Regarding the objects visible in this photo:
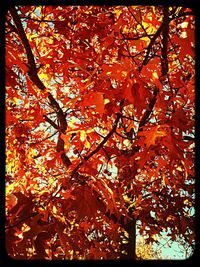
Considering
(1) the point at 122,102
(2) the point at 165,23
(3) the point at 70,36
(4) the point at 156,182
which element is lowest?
(4) the point at 156,182

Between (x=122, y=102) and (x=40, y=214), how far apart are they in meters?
0.81

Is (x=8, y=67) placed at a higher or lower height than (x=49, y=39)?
lower

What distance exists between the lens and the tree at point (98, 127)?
2.01 meters

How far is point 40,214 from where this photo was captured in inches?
75.1

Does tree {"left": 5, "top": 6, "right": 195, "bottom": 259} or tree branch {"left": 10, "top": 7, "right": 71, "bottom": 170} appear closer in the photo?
tree {"left": 5, "top": 6, "right": 195, "bottom": 259}

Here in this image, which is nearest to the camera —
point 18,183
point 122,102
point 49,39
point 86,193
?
point 86,193

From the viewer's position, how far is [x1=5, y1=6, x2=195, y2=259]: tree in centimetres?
201

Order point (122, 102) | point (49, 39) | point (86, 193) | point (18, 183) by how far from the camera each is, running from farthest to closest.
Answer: point (49, 39), point (18, 183), point (122, 102), point (86, 193)

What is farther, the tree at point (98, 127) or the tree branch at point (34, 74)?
the tree branch at point (34, 74)

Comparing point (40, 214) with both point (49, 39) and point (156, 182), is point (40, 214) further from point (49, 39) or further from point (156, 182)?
point (49, 39)

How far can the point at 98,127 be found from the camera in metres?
3.30

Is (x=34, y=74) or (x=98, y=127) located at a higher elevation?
(x=34, y=74)

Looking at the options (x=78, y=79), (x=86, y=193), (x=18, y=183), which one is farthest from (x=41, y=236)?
(x=78, y=79)

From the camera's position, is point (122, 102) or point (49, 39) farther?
point (49, 39)
